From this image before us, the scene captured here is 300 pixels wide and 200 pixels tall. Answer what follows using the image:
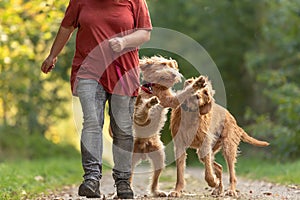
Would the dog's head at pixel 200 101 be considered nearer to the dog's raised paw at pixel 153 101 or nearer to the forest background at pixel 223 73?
the dog's raised paw at pixel 153 101

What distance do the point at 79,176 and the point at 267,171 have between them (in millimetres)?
3676

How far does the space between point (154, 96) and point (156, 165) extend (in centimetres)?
124

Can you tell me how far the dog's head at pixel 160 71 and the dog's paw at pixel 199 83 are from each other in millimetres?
347

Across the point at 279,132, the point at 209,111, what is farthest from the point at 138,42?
the point at 279,132

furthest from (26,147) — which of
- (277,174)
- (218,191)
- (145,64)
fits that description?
(145,64)

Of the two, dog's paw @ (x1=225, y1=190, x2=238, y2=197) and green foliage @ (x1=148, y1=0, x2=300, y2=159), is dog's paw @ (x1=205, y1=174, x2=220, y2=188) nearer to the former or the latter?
dog's paw @ (x1=225, y1=190, x2=238, y2=197)

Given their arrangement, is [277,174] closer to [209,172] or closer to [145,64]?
[209,172]

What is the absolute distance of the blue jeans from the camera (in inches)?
264

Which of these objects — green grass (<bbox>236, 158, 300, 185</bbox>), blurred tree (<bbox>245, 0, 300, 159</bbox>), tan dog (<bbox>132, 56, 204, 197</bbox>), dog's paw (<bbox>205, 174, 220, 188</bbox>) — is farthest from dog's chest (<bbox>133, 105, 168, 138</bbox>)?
blurred tree (<bbox>245, 0, 300, 159</bbox>)

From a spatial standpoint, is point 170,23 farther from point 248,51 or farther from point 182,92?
point 182,92

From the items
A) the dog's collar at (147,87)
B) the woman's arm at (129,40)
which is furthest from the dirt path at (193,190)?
the woman's arm at (129,40)

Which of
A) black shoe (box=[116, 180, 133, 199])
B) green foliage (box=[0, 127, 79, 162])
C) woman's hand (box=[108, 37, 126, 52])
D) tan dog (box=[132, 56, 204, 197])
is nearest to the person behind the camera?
woman's hand (box=[108, 37, 126, 52])

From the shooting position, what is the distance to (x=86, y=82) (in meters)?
6.73

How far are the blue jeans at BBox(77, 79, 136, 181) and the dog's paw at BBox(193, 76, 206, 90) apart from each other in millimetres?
816
